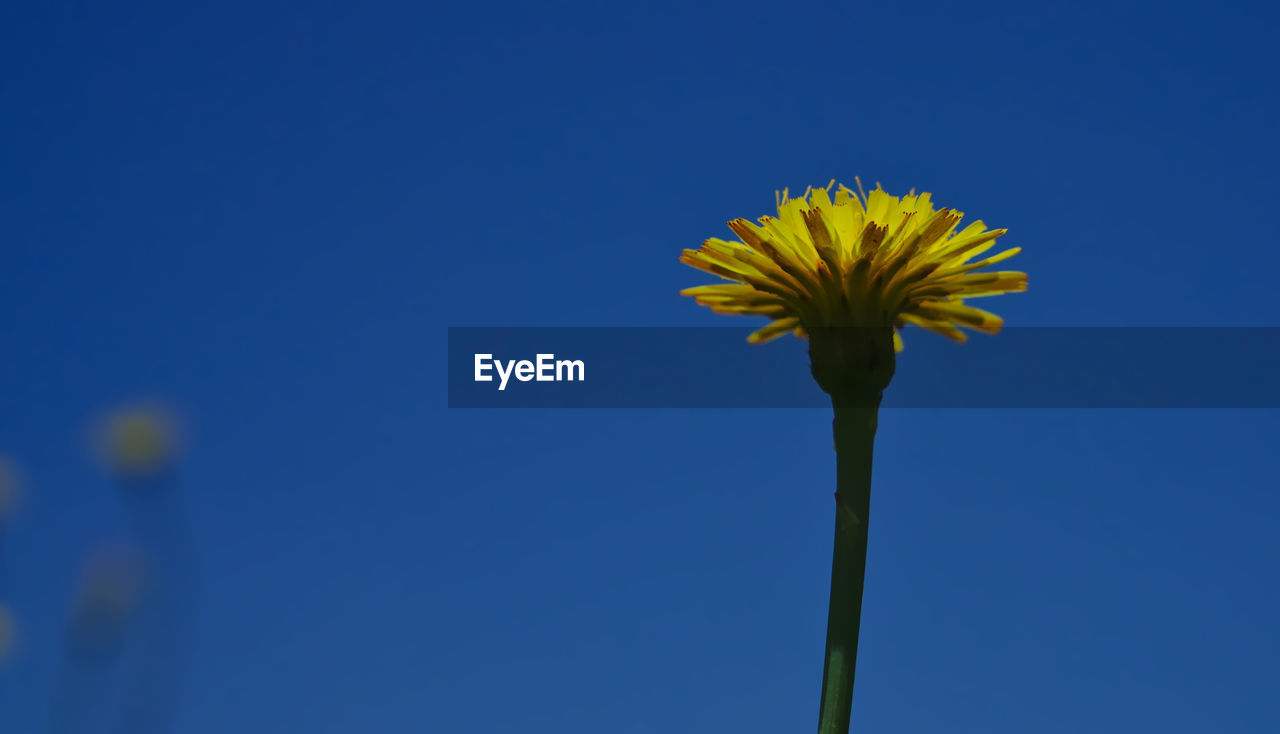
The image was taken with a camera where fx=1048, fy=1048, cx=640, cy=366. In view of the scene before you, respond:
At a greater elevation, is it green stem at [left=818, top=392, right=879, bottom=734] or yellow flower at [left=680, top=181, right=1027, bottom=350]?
yellow flower at [left=680, top=181, right=1027, bottom=350]

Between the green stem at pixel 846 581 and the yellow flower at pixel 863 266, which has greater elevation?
the yellow flower at pixel 863 266

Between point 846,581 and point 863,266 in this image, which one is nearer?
point 846,581

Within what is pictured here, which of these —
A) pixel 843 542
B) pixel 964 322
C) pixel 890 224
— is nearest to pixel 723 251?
pixel 890 224

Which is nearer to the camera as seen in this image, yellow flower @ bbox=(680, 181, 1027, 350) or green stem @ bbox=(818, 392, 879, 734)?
green stem @ bbox=(818, 392, 879, 734)

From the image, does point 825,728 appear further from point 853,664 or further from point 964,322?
point 964,322
